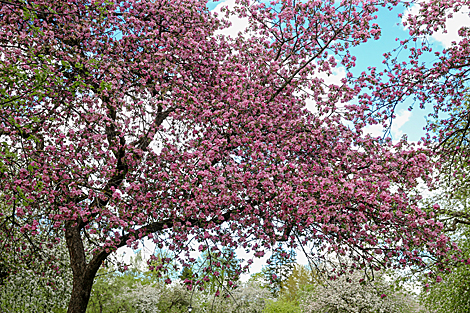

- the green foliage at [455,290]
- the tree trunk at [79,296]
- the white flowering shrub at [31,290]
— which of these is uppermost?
the white flowering shrub at [31,290]

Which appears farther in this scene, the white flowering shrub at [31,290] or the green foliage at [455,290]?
the green foliage at [455,290]

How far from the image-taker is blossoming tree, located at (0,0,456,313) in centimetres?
705

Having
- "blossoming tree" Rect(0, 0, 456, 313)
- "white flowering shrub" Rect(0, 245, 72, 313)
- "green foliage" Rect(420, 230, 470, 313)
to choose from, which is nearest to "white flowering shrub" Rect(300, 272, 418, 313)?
"green foliage" Rect(420, 230, 470, 313)

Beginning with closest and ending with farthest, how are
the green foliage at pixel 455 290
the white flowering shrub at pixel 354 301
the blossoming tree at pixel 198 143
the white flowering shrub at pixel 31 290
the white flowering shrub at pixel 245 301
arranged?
the blossoming tree at pixel 198 143 → the white flowering shrub at pixel 31 290 → the green foliage at pixel 455 290 → the white flowering shrub at pixel 354 301 → the white flowering shrub at pixel 245 301

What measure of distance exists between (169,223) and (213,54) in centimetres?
530

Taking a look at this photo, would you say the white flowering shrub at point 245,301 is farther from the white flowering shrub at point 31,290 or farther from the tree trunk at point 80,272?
the tree trunk at point 80,272

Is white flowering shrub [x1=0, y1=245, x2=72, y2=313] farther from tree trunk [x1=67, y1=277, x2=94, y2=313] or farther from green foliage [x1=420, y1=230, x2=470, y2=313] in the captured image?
green foliage [x1=420, y1=230, x2=470, y2=313]

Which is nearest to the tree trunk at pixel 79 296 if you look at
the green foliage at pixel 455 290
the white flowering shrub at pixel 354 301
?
the white flowering shrub at pixel 354 301

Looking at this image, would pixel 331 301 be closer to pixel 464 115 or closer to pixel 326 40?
pixel 464 115

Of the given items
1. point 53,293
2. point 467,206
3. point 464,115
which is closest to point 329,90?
point 464,115

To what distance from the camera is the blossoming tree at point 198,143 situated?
7.05 meters

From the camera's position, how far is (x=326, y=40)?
10047mm

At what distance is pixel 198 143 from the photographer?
25.1ft

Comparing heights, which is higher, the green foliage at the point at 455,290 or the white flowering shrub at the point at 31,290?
the white flowering shrub at the point at 31,290
